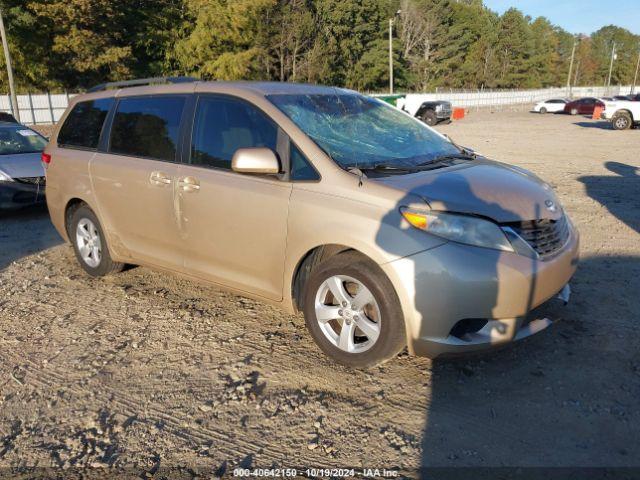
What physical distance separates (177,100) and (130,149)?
670mm

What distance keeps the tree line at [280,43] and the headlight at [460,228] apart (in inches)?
1610

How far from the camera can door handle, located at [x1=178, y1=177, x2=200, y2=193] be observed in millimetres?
4113

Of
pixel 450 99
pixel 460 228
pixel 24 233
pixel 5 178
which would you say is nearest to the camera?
pixel 460 228

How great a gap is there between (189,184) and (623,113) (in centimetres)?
2586

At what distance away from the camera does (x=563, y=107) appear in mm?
45156

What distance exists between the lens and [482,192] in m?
3.42

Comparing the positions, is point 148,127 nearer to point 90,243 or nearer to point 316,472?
point 90,243

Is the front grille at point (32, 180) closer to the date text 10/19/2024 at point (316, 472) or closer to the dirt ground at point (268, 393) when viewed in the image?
the dirt ground at point (268, 393)

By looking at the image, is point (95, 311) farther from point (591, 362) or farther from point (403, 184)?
point (591, 362)

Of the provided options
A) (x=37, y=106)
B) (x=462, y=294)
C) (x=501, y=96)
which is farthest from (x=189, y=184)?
(x=501, y=96)

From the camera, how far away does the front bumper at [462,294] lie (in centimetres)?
305

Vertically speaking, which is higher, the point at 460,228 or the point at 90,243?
the point at 460,228

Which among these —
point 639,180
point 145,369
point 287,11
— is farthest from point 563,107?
point 145,369

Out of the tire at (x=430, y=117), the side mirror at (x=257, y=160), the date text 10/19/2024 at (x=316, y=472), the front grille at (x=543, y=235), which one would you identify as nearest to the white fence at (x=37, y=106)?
the tire at (x=430, y=117)
